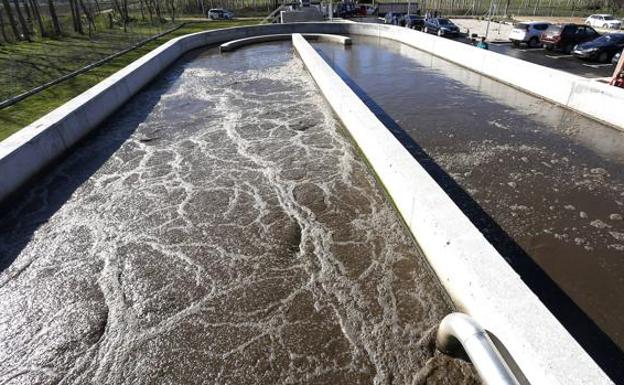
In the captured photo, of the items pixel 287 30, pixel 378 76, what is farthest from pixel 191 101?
pixel 287 30

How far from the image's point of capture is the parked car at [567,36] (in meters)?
16.9

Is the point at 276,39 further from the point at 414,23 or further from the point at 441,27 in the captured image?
the point at 441,27

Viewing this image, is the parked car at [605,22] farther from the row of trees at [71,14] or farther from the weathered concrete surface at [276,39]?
the row of trees at [71,14]

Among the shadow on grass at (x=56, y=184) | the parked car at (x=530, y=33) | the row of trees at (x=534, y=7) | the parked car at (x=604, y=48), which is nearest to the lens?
the shadow on grass at (x=56, y=184)

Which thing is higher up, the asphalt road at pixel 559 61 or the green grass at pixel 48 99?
the asphalt road at pixel 559 61

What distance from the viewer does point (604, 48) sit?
1443cm

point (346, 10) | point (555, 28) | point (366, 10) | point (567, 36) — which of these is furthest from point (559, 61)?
point (366, 10)

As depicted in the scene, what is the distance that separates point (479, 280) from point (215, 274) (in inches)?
133

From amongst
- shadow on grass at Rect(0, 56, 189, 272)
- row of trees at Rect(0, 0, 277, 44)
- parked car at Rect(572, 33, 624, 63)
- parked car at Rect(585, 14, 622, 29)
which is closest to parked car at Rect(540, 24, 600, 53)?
parked car at Rect(572, 33, 624, 63)

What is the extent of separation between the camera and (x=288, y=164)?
26.6ft

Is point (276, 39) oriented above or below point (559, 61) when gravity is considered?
above

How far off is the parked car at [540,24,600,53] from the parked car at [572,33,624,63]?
2.12 metres

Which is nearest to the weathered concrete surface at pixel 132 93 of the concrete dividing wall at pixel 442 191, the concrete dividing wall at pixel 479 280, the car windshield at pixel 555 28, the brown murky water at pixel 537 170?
the concrete dividing wall at pixel 442 191

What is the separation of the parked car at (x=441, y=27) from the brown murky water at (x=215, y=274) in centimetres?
1825
